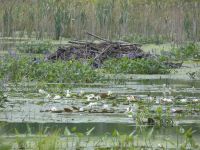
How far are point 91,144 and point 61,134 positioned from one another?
1.70 ft

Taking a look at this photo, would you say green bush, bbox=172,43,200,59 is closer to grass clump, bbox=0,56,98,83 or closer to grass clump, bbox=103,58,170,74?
grass clump, bbox=103,58,170,74

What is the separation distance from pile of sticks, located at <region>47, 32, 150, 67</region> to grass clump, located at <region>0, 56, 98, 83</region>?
2261 mm

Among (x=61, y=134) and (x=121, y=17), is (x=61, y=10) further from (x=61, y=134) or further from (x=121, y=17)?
(x=61, y=134)

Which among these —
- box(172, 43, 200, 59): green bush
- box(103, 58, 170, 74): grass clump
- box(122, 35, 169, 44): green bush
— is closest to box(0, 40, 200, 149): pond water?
box(103, 58, 170, 74): grass clump

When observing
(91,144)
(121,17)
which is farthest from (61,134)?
(121,17)

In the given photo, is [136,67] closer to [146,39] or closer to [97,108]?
[97,108]

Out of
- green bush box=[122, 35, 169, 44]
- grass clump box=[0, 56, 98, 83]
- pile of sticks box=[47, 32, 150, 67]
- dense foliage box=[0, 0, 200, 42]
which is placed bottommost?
grass clump box=[0, 56, 98, 83]

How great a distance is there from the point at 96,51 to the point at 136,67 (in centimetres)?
158

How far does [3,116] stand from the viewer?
6.83 metres

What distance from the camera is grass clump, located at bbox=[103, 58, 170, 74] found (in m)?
11.9

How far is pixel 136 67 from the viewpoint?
1195cm

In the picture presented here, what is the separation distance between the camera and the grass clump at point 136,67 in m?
11.9

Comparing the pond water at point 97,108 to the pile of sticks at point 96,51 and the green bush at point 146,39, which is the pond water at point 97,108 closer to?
the pile of sticks at point 96,51

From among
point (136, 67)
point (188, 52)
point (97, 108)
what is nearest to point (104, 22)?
point (188, 52)
